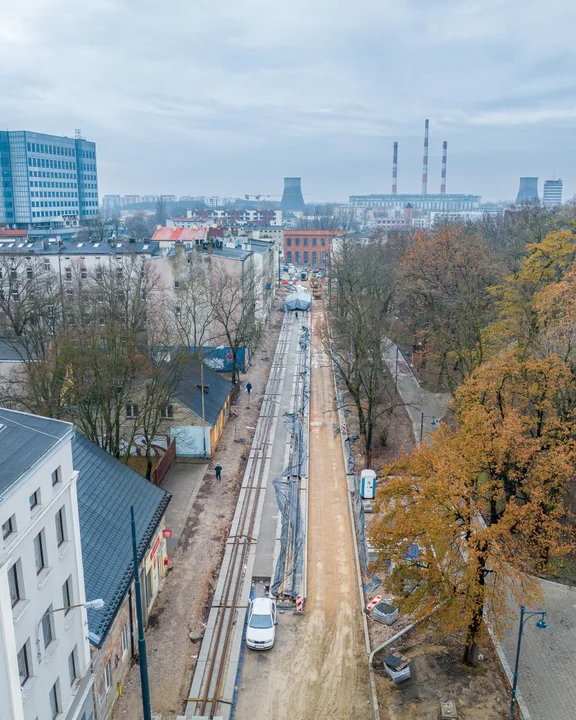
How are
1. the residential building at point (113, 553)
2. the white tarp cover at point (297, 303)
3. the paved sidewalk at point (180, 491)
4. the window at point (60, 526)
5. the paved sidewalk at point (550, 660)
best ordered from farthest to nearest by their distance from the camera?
the white tarp cover at point (297, 303) → the paved sidewalk at point (180, 491) → the paved sidewalk at point (550, 660) → the residential building at point (113, 553) → the window at point (60, 526)

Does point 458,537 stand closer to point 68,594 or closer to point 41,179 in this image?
point 68,594

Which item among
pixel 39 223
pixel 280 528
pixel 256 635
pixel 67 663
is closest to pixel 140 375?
pixel 280 528

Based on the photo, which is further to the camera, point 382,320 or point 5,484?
point 382,320

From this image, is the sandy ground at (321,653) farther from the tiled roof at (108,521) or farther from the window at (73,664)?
the window at (73,664)

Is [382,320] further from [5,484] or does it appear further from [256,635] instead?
[5,484]

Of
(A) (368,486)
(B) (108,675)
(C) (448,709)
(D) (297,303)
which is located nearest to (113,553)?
(B) (108,675)

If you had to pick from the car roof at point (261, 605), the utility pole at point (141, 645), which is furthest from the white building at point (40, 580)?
the car roof at point (261, 605)
